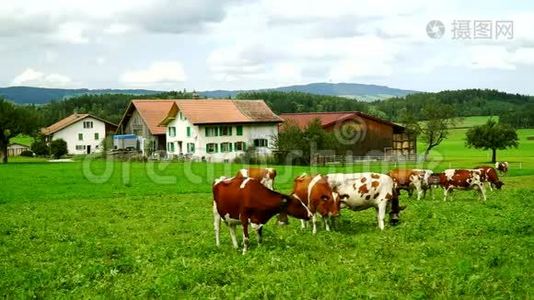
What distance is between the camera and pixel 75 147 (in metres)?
92.3

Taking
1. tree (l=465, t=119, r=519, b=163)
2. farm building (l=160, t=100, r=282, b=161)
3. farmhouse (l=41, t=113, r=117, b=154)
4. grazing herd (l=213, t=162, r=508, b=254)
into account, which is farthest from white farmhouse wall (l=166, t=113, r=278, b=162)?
grazing herd (l=213, t=162, r=508, b=254)

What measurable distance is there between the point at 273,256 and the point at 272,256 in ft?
0.09

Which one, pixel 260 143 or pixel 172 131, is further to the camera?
pixel 172 131

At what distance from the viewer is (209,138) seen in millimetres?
64562

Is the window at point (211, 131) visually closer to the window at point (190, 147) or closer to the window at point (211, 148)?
the window at point (211, 148)

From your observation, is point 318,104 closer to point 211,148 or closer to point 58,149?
point 58,149

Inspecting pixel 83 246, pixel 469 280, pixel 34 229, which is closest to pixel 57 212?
pixel 34 229

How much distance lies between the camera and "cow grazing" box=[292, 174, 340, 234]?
15335 mm

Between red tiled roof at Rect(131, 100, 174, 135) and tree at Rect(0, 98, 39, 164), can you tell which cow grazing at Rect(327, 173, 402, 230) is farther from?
red tiled roof at Rect(131, 100, 174, 135)

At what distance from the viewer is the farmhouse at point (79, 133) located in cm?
9139

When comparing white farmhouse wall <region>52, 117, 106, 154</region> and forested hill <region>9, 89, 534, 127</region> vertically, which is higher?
forested hill <region>9, 89, 534, 127</region>

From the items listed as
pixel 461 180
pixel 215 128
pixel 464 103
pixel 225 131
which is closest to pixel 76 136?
pixel 215 128

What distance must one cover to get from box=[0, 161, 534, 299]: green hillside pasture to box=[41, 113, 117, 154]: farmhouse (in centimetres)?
7287

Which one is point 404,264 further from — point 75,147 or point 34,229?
point 75,147
